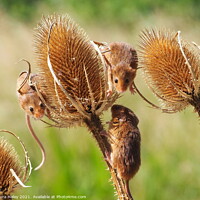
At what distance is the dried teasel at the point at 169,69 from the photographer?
8.07 ft

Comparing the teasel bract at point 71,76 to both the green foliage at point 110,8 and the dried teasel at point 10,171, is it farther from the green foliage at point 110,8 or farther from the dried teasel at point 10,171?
the green foliage at point 110,8

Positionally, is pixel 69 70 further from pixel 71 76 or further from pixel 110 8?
pixel 110 8

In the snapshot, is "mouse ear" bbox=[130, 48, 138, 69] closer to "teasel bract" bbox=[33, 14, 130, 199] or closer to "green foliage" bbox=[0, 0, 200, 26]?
"teasel bract" bbox=[33, 14, 130, 199]

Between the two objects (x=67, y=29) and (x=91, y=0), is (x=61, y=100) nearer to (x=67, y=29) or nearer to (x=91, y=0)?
(x=67, y=29)

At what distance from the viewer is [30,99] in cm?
227

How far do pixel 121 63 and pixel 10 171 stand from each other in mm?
668

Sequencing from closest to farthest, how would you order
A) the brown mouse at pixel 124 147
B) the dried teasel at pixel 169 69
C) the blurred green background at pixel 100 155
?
the brown mouse at pixel 124 147
the dried teasel at pixel 169 69
the blurred green background at pixel 100 155

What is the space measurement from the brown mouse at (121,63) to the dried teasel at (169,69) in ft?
0.57

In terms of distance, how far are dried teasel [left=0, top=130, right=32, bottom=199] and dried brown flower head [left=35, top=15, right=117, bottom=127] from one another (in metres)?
0.25

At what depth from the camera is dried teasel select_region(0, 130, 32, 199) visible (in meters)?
2.31

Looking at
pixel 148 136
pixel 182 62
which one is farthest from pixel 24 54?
pixel 182 62

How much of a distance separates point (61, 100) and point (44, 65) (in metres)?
0.17

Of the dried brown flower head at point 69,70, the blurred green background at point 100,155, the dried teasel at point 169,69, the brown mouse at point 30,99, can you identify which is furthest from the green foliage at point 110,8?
the brown mouse at point 30,99

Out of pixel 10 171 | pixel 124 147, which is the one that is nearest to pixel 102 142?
pixel 124 147
